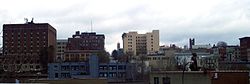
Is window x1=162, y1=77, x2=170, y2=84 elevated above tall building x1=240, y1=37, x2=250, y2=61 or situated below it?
below

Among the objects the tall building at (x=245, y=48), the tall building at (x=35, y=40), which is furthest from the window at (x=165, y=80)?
the tall building at (x=245, y=48)

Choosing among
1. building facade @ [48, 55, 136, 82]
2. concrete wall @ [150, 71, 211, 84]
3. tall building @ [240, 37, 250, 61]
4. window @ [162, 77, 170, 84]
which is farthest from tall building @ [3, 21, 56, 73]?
concrete wall @ [150, 71, 211, 84]

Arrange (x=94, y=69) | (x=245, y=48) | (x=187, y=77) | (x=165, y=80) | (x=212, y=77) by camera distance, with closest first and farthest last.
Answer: (x=212, y=77) → (x=187, y=77) → (x=165, y=80) → (x=94, y=69) → (x=245, y=48)

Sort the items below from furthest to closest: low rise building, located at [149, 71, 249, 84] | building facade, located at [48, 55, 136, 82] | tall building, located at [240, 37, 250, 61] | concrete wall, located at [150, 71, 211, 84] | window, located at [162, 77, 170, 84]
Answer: tall building, located at [240, 37, 250, 61] < building facade, located at [48, 55, 136, 82] < window, located at [162, 77, 170, 84] < concrete wall, located at [150, 71, 211, 84] < low rise building, located at [149, 71, 249, 84]

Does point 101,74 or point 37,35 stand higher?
point 37,35

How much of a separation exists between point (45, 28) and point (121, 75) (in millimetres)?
37805

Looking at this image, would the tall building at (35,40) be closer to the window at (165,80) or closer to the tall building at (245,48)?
the tall building at (245,48)

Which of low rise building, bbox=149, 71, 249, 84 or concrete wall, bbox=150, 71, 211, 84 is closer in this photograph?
low rise building, bbox=149, 71, 249, 84

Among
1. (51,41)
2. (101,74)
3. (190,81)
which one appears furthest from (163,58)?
(190,81)

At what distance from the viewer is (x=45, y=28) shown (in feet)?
566

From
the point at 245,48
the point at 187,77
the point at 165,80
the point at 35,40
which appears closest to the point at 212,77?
the point at 187,77

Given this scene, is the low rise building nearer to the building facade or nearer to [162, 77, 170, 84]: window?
[162, 77, 170, 84]: window

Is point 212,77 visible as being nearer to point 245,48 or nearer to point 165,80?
point 165,80

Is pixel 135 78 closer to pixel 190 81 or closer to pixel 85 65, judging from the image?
pixel 85 65
